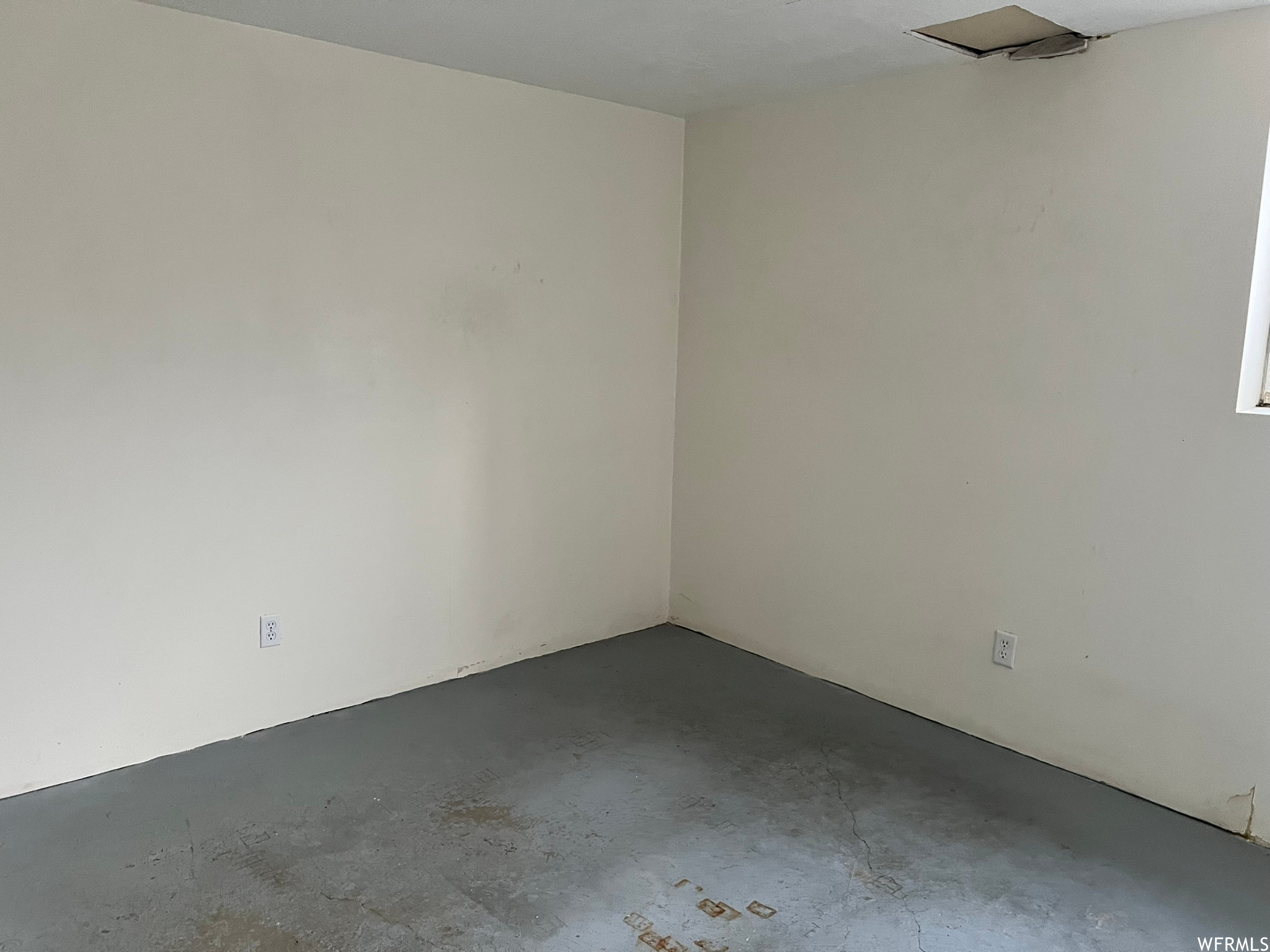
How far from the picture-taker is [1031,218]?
3.04 m

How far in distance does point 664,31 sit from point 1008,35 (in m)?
1.03

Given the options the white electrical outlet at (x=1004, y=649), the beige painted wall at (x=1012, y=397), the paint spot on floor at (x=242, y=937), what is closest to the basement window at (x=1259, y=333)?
the beige painted wall at (x=1012, y=397)

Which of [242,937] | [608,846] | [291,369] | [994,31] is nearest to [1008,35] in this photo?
[994,31]

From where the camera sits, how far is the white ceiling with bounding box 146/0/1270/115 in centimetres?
259

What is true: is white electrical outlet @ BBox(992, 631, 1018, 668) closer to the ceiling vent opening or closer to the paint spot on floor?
the ceiling vent opening

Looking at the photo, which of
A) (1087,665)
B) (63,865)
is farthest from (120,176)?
(1087,665)

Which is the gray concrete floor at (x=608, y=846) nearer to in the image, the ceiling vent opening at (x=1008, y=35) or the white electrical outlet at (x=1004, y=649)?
the white electrical outlet at (x=1004, y=649)

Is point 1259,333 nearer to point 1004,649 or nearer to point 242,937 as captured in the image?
point 1004,649

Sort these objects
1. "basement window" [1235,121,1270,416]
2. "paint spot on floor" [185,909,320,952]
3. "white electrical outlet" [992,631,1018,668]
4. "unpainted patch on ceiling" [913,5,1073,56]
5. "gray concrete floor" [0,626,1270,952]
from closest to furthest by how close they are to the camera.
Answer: "paint spot on floor" [185,909,320,952] → "gray concrete floor" [0,626,1270,952] → "basement window" [1235,121,1270,416] → "unpainted patch on ceiling" [913,5,1073,56] → "white electrical outlet" [992,631,1018,668]

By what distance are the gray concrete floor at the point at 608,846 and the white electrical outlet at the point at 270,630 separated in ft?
1.00

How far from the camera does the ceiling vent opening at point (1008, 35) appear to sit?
107 inches

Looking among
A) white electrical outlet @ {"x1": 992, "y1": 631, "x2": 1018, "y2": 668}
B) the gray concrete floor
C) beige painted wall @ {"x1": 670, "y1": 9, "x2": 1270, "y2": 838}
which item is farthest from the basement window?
the gray concrete floor

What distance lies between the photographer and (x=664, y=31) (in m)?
2.85

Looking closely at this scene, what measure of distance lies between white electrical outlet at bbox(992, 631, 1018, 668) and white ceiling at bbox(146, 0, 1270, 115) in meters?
1.87
